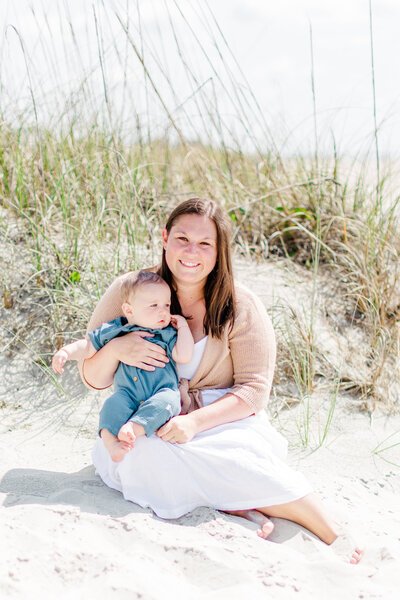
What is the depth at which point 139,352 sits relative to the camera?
7.61 feet

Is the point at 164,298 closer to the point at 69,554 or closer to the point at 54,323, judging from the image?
the point at 69,554

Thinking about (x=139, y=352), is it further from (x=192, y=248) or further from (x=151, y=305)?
(x=192, y=248)

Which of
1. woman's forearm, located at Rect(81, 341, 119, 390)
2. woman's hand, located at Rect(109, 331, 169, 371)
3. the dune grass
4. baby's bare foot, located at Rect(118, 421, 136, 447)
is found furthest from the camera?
the dune grass

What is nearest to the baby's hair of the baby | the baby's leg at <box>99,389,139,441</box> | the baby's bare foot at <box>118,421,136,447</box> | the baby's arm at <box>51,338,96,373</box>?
the baby

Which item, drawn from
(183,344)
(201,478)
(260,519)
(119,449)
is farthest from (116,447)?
(260,519)

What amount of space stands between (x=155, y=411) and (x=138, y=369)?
20cm

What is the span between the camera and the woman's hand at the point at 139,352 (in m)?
2.31

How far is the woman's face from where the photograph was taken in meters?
2.41

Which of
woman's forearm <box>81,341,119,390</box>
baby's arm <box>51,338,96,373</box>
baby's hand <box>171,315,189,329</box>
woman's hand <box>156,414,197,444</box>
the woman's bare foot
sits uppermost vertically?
baby's hand <box>171,315,189,329</box>

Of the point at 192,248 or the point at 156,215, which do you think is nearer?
the point at 192,248

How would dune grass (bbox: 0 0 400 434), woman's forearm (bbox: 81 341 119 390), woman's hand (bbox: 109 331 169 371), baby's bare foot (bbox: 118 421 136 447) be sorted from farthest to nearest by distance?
dune grass (bbox: 0 0 400 434) → woman's forearm (bbox: 81 341 119 390) → woman's hand (bbox: 109 331 169 371) → baby's bare foot (bbox: 118 421 136 447)

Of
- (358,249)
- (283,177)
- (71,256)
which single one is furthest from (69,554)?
(283,177)

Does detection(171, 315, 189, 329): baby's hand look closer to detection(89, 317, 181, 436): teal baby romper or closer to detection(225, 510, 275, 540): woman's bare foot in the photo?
detection(89, 317, 181, 436): teal baby romper

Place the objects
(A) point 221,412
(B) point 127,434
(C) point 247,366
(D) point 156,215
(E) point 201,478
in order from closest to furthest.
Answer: (B) point 127,434 → (E) point 201,478 → (A) point 221,412 → (C) point 247,366 → (D) point 156,215
